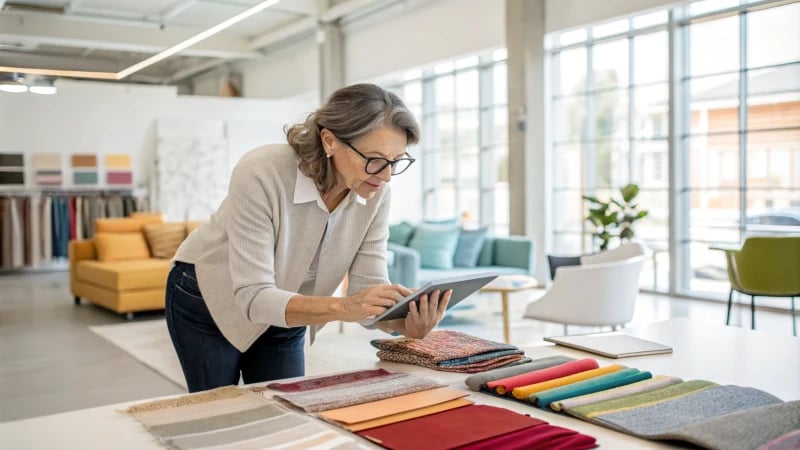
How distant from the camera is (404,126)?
1849 mm

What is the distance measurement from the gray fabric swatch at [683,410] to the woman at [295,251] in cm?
57

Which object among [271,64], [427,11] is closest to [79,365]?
[427,11]

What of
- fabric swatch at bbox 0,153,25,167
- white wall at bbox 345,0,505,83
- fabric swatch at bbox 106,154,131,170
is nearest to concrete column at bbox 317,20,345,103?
white wall at bbox 345,0,505,83

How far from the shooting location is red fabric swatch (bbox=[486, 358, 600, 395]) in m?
1.57

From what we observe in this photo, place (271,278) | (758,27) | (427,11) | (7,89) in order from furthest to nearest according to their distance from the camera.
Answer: (427,11)
(758,27)
(7,89)
(271,278)

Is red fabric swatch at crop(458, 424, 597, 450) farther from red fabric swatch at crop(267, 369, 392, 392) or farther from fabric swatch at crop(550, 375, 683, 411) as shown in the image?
red fabric swatch at crop(267, 369, 392, 392)

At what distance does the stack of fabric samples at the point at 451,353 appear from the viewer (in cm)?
181

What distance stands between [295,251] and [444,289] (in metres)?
0.42

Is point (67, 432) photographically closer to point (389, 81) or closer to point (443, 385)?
point (443, 385)

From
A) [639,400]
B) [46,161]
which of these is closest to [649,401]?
[639,400]

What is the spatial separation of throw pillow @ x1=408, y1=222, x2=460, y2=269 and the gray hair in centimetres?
580

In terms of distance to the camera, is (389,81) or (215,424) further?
(389,81)

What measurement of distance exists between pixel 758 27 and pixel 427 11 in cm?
449

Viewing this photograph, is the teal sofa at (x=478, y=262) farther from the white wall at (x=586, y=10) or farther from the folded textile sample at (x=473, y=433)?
the folded textile sample at (x=473, y=433)
